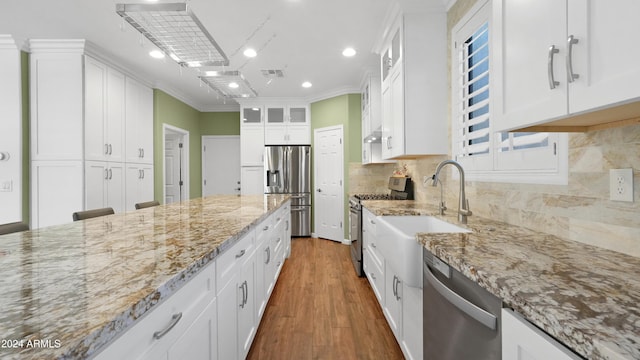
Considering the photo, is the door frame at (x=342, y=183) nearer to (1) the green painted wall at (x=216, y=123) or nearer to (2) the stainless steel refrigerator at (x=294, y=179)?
(2) the stainless steel refrigerator at (x=294, y=179)

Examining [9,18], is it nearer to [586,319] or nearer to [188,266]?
[188,266]

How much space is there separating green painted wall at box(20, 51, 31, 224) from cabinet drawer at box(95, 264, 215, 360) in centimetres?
366

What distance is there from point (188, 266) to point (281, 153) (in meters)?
4.50

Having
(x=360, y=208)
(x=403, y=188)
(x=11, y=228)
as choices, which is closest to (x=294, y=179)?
(x=360, y=208)

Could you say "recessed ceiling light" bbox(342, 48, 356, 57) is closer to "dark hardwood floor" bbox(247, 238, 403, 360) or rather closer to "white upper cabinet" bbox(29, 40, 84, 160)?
"dark hardwood floor" bbox(247, 238, 403, 360)

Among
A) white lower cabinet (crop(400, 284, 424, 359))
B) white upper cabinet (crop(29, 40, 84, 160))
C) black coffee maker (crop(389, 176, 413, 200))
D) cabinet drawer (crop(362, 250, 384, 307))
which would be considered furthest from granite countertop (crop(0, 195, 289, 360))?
white upper cabinet (crop(29, 40, 84, 160))

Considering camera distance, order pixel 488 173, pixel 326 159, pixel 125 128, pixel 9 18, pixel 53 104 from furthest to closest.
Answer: pixel 326 159 → pixel 125 128 → pixel 53 104 → pixel 9 18 → pixel 488 173

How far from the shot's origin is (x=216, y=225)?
1.45 meters

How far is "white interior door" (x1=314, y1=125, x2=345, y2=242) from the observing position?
4.89 m

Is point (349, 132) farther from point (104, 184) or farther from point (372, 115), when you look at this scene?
point (104, 184)

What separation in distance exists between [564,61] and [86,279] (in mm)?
1438

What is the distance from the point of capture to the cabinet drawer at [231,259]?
1.12m

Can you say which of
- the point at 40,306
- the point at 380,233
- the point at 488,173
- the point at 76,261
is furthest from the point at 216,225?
the point at 488,173

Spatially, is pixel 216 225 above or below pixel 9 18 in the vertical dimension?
below
